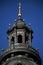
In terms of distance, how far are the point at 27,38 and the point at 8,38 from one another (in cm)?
327

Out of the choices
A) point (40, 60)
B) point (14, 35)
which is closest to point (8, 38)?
point (14, 35)

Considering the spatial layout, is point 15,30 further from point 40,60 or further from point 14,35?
point 40,60

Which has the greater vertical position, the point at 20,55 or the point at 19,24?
the point at 19,24

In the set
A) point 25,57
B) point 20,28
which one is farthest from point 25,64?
point 20,28

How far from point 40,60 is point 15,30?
23.0 ft

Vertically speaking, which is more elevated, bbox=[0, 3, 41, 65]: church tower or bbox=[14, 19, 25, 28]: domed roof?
bbox=[14, 19, 25, 28]: domed roof

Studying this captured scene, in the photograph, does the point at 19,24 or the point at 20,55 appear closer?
the point at 20,55

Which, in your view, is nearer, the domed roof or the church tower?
the church tower

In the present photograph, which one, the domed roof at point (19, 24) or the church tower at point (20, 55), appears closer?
the church tower at point (20, 55)

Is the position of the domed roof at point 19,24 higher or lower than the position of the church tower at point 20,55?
higher

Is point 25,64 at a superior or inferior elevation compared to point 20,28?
inferior

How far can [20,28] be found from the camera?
9775 centimetres

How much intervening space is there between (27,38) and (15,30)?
94.6 inches

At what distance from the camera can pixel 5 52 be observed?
94000 millimetres
